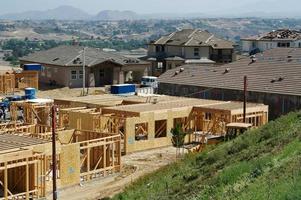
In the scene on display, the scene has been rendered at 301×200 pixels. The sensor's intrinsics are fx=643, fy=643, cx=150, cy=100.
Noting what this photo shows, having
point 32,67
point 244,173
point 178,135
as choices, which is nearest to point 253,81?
point 178,135

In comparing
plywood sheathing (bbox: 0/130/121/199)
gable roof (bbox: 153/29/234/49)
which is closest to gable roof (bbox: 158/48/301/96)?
plywood sheathing (bbox: 0/130/121/199)

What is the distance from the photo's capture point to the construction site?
24.0m

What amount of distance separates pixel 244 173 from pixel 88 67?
145 feet

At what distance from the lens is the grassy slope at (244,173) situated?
13.7 metres

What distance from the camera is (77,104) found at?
132 feet

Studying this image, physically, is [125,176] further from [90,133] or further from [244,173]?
[244,173]

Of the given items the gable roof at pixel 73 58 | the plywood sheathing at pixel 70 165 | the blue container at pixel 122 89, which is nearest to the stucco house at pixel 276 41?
the gable roof at pixel 73 58

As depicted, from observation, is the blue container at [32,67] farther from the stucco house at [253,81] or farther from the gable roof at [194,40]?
the stucco house at [253,81]

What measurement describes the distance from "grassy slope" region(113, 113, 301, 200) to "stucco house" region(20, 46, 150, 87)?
121 feet

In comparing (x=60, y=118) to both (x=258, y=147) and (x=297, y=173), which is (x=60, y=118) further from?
(x=297, y=173)

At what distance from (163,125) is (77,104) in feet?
23.4

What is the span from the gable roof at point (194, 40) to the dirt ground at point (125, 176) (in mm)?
37994

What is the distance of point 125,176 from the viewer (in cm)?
2772

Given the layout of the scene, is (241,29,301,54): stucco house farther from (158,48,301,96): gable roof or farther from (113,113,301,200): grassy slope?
(113,113,301,200): grassy slope
